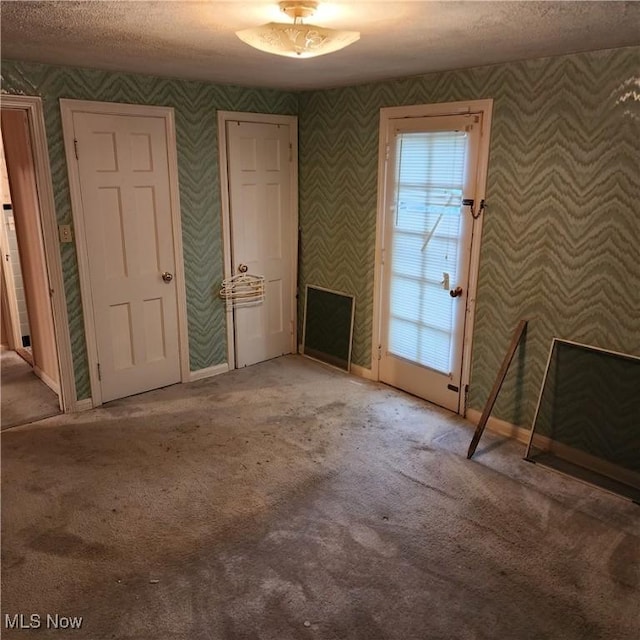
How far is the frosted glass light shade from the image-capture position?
6.82 ft

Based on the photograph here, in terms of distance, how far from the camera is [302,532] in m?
2.74

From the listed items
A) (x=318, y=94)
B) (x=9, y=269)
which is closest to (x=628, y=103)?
(x=318, y=94)

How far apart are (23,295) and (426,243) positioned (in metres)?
3.59

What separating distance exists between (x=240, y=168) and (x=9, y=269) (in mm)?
2293

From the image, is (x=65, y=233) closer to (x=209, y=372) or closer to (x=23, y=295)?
(x=209, y=372)

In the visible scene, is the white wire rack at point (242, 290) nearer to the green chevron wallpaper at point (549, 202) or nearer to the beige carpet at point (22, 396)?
the green chevron wallpaper at point (549, 202)

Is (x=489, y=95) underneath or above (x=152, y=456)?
above

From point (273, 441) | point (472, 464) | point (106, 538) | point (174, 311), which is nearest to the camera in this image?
point (106, 538)

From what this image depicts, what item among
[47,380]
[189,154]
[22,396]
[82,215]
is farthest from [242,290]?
[22,396]

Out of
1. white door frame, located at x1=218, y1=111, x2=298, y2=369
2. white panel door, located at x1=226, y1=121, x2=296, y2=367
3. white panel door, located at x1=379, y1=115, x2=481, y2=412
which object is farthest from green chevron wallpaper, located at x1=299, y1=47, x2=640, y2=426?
white panel door, located at x1=226, y1=121, x2=296, y2=367

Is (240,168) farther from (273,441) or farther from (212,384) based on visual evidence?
(273,441)

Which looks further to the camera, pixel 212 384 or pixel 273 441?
pixel 212 384

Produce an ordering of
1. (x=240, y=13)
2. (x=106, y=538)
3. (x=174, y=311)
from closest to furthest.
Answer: (x=240, y=13) < (x=106, y=538) < (x=174, y=311)

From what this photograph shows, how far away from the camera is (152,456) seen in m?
3.43
